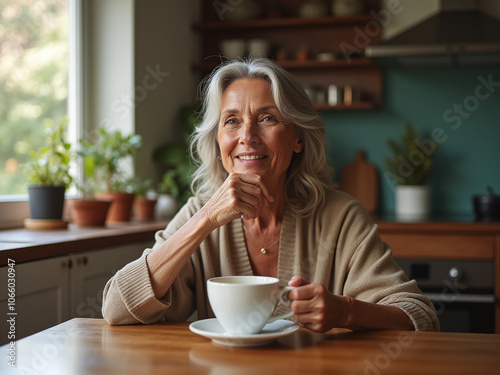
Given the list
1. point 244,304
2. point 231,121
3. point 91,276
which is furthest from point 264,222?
point 91,276

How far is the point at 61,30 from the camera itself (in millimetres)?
2965

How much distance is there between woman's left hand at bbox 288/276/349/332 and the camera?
1.14 m

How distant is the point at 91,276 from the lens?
2143 mm

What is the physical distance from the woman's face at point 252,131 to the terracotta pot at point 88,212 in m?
1.14

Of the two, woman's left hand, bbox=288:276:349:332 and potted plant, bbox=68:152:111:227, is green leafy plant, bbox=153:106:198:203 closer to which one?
potted plant, bbox=68:152:111:227

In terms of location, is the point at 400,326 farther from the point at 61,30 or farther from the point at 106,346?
the point at 61,30

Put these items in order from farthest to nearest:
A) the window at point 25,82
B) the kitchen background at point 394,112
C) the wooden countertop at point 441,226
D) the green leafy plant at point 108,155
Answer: the kitchen background at point 394,112 < the wooden countertop at point 441,226 < the green leafy plant at point 108,155 < the window at point 25,82

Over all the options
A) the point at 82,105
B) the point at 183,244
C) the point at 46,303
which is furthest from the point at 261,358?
the point at 82,105

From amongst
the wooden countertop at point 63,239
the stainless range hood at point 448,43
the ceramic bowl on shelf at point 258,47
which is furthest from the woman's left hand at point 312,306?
the ceramic bowl on shelf at point 258,47

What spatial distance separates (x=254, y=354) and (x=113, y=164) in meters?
1.98

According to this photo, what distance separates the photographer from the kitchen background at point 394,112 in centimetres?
339

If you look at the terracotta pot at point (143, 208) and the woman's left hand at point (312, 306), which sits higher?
the terracotta pot at point (143, 208)

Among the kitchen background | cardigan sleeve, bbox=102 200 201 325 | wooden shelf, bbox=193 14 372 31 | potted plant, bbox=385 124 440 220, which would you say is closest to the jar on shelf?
wooden shelf, bbox=193 14 372 31

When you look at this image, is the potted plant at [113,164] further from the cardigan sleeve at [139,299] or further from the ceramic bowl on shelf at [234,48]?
the cardigan sleeve at [139,299]
